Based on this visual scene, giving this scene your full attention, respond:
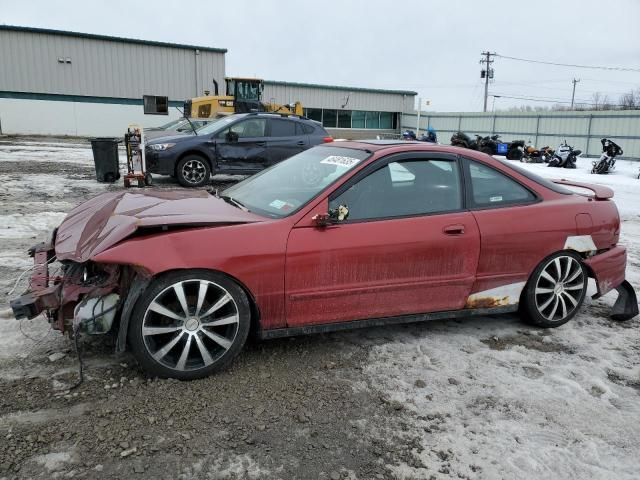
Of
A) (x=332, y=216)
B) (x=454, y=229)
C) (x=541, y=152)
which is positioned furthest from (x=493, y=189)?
(x=541, y=152)

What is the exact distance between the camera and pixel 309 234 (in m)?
3.50

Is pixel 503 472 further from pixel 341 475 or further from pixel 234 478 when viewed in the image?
pixel 234 478

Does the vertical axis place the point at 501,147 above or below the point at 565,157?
above

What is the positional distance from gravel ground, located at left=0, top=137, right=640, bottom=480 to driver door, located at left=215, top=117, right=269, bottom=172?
742cm

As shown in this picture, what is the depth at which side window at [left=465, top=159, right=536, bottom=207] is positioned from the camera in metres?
4.13

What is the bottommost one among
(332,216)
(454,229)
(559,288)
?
(559,288)

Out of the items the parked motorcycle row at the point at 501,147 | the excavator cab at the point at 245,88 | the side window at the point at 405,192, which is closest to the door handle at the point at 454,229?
the side window at the point at 405,192

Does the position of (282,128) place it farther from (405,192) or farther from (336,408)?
(336,408)

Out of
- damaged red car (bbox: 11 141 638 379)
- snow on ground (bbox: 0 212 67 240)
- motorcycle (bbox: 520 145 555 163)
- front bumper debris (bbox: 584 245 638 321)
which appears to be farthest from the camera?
motorcycle (bbox: 520 145 555 163)

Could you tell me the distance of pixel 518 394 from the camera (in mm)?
3342

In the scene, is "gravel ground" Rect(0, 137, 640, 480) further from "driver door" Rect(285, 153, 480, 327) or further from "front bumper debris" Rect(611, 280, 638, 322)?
"driver door" Rect(285, 153, 480, 327)

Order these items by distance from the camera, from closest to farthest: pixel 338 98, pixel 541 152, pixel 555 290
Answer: pixel 555 290 < pixel 541 152 < pixel 338 98

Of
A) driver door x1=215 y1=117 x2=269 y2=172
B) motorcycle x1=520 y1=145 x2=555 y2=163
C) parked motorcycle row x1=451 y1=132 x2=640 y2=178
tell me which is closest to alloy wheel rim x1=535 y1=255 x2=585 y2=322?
driver door x1=215 y1=117 x2=269 y2=172

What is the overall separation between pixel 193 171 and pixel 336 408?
8.95 metres
